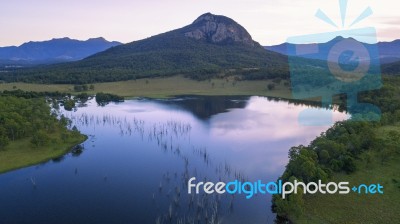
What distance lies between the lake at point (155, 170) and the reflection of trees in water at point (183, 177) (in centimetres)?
13

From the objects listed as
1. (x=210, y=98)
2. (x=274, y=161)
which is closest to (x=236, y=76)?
(x=210, y=98)

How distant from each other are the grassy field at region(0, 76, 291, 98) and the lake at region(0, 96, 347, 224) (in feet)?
208

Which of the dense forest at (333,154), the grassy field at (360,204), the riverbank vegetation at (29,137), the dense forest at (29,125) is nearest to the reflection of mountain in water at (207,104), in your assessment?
the riverbank vegetation at (29,137)

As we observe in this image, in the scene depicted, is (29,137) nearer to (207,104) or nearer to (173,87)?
(207,104)

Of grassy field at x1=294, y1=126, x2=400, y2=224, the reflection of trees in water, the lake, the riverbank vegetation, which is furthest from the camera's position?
the riverbank vegetation

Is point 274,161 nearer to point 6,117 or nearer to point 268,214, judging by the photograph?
point 268,214

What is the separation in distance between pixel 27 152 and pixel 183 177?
33.2m

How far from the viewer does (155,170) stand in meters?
59.9

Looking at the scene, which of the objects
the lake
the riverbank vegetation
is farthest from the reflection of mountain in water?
the riverbank vegetation

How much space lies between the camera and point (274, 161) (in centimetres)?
6419

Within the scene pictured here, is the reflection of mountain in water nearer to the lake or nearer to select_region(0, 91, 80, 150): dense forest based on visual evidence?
the lake

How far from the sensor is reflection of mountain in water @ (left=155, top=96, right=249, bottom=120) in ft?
395

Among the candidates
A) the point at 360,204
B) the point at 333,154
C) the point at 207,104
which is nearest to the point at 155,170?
the point at 333,154

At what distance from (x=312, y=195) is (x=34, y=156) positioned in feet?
166
